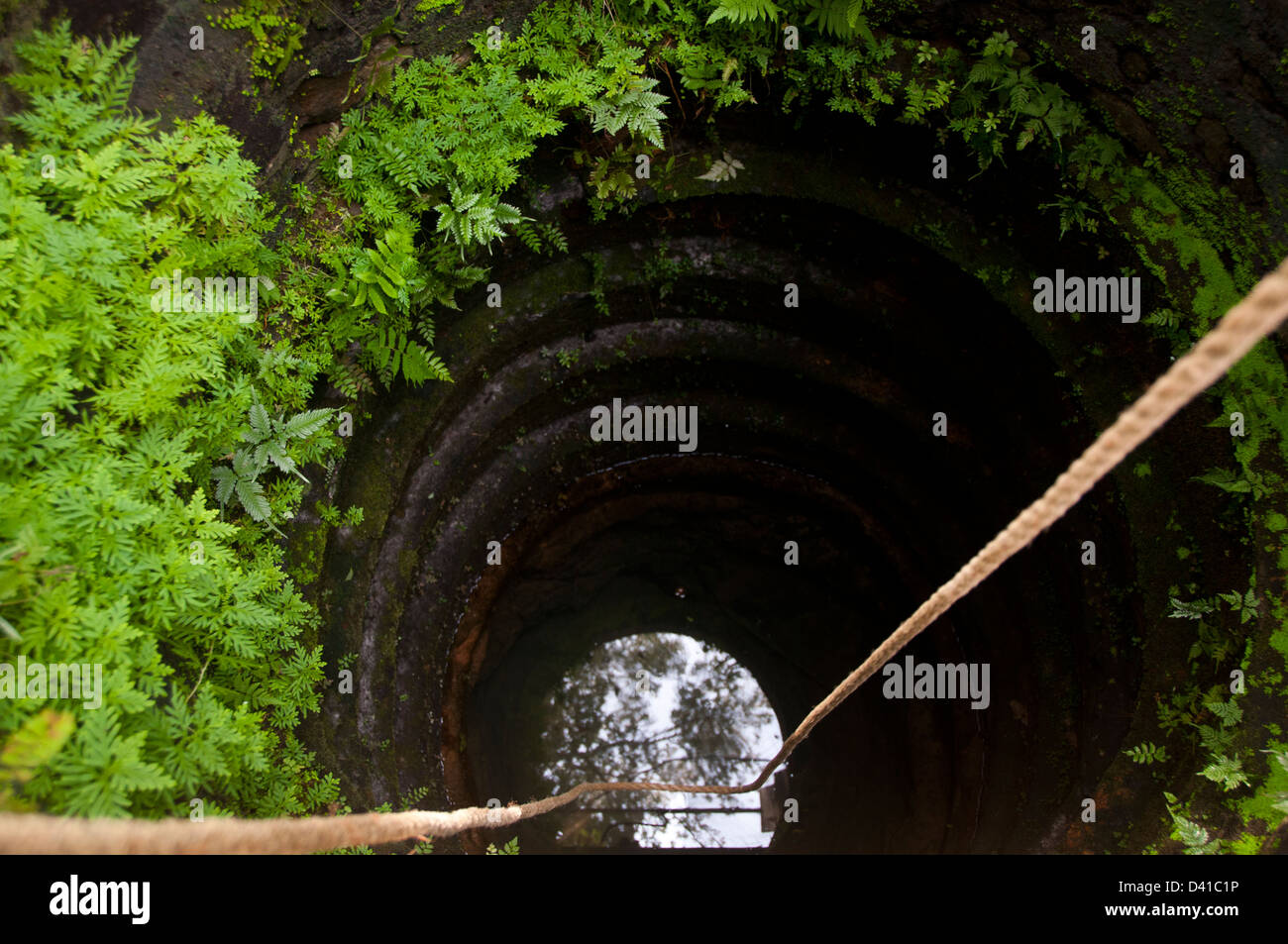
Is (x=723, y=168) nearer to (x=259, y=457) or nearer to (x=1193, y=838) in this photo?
(x=259, y=457)

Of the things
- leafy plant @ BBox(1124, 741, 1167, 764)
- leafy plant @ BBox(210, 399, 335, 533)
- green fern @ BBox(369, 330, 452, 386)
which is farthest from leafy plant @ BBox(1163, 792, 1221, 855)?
leafy plant @ BBox(210, 399, 335, 533)

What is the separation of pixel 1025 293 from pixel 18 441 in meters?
5.38

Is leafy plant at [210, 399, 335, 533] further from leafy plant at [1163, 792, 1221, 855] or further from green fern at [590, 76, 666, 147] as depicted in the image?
leafy plant at [1163, 792, 1221, 855]

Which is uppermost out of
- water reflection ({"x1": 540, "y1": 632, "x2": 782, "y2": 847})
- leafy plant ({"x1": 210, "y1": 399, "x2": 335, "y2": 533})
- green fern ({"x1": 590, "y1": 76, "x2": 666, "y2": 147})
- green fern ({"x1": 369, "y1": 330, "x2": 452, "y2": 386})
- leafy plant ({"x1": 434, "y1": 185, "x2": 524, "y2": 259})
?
Answer: green fern ({"x1": 590, "y1": 76, "x2": 666, "y2": 147})

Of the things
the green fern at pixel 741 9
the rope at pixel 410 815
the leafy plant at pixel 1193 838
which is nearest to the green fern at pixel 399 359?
the green fern at pixel 741 9

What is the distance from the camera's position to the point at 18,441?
2771mm

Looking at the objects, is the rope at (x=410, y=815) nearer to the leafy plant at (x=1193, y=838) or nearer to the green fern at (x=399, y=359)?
the leafy plant at (x=1193, y=838)

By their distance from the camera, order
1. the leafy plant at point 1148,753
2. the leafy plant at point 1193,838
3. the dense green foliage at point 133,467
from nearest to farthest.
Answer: the dense green foliage at point 133,467 < the leafy plant at point 1193,838 < the leafy plant at point 1148,753

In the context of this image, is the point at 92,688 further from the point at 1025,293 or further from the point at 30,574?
the point at 1025,293

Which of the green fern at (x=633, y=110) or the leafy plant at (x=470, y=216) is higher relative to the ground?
the green fern at (x=633, y=110)

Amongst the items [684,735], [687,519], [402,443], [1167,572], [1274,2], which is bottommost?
[684,735]

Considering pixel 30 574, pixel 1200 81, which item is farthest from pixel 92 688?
pixel 1200 81

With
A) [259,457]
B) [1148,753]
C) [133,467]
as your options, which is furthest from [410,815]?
[1148,753]

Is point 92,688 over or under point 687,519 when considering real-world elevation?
under
